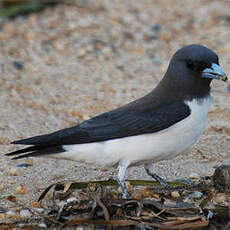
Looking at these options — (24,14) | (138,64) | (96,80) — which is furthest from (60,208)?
(24,14)

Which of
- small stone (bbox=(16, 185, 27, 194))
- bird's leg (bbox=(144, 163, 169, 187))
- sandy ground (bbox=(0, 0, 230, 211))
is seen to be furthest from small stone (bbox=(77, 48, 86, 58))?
small stone (bbox=(16, 185, 27, 194))

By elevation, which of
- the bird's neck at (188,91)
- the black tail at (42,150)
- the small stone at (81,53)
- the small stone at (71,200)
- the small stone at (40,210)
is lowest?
the small stone at (40,210)

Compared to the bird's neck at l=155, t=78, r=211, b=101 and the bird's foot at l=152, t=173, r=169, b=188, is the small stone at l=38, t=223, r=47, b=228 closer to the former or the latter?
the bird's foot at l=152, t=173, r=169, b=188

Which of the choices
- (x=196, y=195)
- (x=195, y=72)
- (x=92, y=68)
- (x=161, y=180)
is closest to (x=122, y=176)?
(x=161, y=180)

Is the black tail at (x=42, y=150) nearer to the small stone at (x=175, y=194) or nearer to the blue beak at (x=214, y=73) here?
the small stone at (x=175, y=194)

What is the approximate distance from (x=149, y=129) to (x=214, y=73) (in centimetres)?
73

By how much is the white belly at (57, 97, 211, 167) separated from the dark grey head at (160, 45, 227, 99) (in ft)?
0.40

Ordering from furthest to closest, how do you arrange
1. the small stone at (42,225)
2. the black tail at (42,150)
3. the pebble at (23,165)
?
1. the pebble at (23,165)
2. the black tail at (42,150)
3. the small stone at (42,225)

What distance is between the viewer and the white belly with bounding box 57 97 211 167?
5.43m

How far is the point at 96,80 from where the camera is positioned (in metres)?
8.83

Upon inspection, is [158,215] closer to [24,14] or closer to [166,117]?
[166,117]

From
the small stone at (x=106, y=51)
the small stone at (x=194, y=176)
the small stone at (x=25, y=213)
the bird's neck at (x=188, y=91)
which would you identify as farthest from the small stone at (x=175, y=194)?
the small stone at (x=106, y=51)

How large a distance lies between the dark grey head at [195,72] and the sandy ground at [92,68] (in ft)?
3.16

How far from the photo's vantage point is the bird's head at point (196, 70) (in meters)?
5.59
